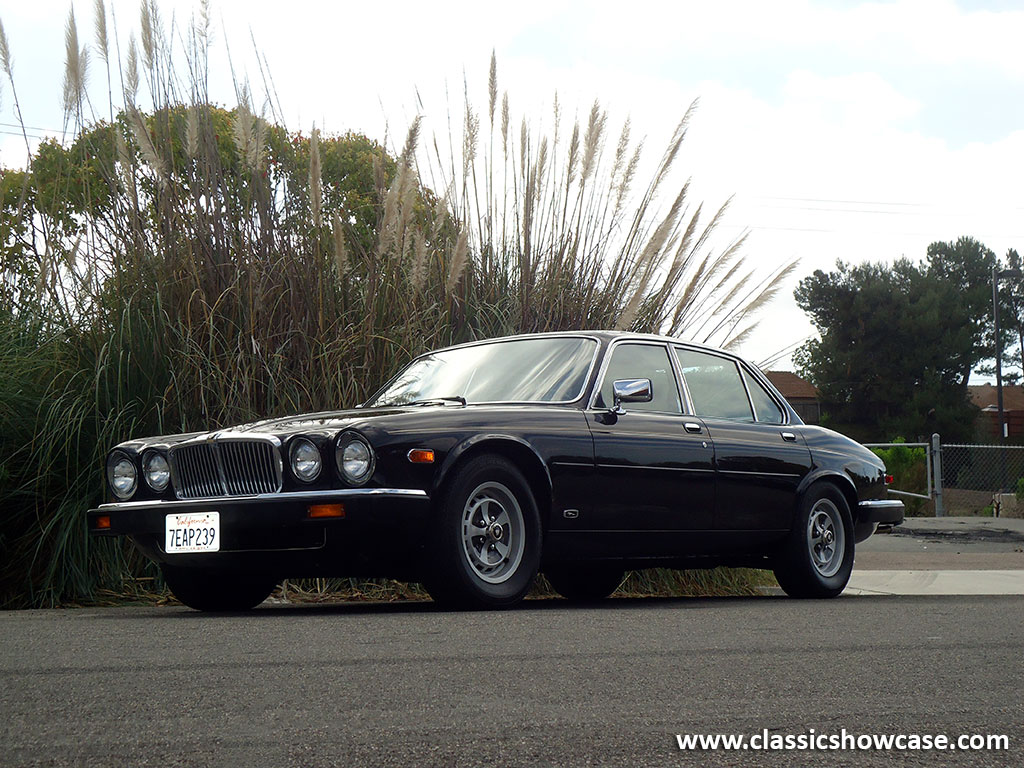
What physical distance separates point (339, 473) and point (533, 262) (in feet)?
11.9

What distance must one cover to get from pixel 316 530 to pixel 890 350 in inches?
2254

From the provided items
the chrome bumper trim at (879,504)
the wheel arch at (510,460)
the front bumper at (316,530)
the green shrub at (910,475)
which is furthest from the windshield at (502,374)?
the green shrub at (910,475)

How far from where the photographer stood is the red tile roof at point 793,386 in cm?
7639

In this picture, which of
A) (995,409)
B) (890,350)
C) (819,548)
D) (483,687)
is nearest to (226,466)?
(483,687)

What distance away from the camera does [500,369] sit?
24.0 ft

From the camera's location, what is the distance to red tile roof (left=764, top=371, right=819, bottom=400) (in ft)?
251

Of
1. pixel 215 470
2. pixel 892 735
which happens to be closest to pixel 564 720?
pixel 892 735

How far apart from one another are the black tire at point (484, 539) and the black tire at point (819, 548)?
2287 mm

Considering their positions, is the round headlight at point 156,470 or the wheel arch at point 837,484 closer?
the round headlight at point 156,470

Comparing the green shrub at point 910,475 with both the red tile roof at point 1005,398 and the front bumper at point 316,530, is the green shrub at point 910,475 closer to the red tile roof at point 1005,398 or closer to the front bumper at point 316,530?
the front bumper at point 316,530

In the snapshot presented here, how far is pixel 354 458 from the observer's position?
603 centimetres

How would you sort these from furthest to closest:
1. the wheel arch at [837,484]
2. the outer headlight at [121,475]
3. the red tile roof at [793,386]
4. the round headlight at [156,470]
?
1. the red tile roof at [793,386]
2. the wheel arch at [837,484]
3. the outer headlight at [121,475]
4. the round headlight at [156,470]

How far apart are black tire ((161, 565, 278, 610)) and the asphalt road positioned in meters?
0.87

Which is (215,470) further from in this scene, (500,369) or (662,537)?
(662,537)
